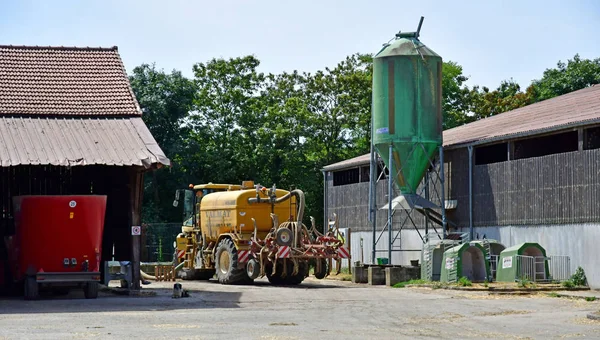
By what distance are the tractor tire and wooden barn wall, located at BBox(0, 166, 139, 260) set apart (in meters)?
3.89

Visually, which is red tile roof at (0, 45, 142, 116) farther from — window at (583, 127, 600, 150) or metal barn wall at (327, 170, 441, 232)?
metal barn wall at (327, 170, 441, 232)

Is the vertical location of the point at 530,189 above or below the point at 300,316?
above

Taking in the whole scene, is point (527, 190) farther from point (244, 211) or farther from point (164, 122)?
point (164, 122)

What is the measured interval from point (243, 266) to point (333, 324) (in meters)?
13.4

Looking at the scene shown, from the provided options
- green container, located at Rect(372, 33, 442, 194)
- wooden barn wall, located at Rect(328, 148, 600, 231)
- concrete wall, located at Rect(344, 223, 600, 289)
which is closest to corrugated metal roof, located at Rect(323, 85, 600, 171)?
wooden barn wall, located at Rect(328, 148, 600, 231)

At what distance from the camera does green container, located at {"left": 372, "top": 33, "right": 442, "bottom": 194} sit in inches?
1442

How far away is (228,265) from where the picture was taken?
32469 millimetres

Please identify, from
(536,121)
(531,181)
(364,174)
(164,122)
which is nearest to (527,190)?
(531,181)

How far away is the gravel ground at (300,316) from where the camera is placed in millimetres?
16672

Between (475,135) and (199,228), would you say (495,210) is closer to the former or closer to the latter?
(475,135)

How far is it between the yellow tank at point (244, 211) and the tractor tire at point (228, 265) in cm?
52

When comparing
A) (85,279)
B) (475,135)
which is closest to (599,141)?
(475,135)

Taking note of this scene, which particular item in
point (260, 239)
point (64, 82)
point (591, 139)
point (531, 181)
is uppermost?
point (64, 82)

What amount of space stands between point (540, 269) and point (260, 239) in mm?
8532
